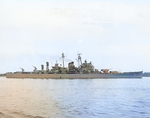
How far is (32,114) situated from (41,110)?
2.34m

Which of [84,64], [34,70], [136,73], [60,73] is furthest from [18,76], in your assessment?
[136,73]

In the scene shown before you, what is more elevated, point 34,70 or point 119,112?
point 34,70

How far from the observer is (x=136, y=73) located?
535 ft

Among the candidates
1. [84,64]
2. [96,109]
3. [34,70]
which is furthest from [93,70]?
[96,109]

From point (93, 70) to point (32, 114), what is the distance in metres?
131

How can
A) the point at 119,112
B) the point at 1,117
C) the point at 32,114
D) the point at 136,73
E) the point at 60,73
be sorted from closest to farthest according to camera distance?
the point at 1,117 → the point at 32,114 → the point at 119,112 → the point at 60,73 → the point at 136,73

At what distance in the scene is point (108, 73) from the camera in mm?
158875

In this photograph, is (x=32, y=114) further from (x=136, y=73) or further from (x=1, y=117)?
(x=136, y=73)

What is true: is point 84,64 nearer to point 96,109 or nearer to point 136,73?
point 136,73

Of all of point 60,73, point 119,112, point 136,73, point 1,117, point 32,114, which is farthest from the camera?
point 136,73

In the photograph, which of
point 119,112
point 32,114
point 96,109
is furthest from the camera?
point 96,109

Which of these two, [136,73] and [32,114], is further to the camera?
[136,73]

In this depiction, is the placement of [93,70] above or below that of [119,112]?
above

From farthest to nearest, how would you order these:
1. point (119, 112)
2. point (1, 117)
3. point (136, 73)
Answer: point (136, 73)
point (119, 112)
point (1, 117)
